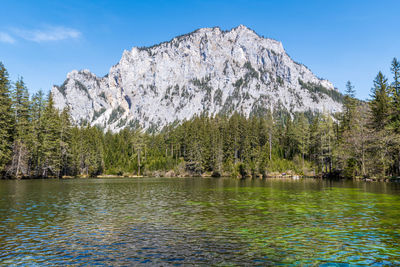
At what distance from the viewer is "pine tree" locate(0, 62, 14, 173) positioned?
66.1 meters

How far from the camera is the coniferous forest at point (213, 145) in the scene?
69.1 metres

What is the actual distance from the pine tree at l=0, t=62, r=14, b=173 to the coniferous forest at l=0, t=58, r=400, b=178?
9.5 inches

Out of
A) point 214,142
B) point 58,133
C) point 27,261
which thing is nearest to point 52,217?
point 27,261

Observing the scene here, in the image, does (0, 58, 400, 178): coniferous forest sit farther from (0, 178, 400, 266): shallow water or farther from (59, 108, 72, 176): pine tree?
(0, 178, 400, 266): shallow water

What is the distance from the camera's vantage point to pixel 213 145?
122 meters

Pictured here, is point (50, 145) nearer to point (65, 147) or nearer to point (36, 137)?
point (36, 137)

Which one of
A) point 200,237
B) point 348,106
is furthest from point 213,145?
point 200,237

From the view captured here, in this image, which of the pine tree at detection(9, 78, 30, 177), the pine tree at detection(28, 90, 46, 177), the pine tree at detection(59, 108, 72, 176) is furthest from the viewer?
the pine tree at detection(59, 108, 72, 176)

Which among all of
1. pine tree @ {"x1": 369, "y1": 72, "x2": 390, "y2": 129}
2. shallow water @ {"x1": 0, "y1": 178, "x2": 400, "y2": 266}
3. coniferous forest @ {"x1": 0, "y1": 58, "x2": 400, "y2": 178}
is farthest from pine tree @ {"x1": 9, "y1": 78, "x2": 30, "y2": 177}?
pine tree @ {"x1": 369, "y1": 72, "x2": 390, "y2": 129}

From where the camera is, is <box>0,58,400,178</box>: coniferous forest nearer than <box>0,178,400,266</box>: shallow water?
No

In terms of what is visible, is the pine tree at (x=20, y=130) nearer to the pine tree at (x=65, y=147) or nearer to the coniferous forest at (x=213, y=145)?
the coniferous forest at (x=213, y=145)

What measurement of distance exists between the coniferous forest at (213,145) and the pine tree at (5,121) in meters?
0.24

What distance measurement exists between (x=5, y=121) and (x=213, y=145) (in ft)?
249

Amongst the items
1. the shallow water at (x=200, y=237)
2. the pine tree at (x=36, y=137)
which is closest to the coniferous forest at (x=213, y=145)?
the pine tree at (x=36, y=137)
